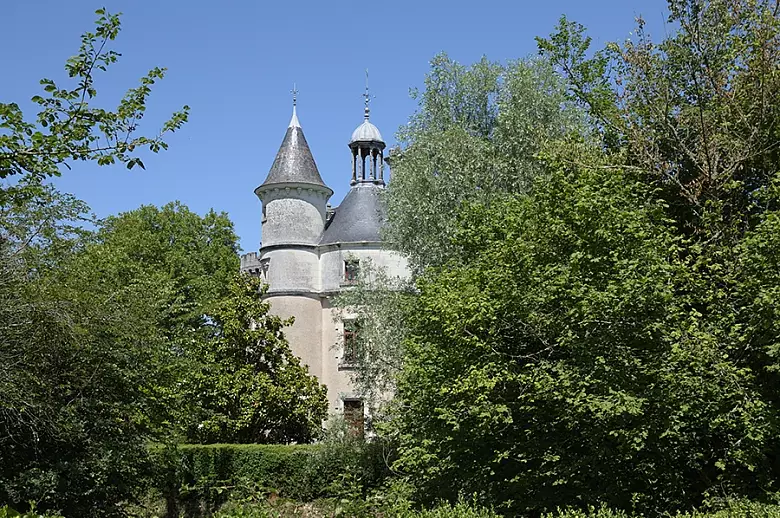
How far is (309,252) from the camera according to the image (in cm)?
3266

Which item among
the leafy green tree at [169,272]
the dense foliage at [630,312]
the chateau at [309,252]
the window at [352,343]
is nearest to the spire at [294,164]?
the chateau at [309,252]

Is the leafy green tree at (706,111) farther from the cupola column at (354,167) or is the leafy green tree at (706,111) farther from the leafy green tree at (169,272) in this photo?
the cupola column at (354,167)

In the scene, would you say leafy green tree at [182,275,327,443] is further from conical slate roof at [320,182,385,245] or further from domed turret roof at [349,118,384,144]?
domed turret roof at [349,118,384,144]

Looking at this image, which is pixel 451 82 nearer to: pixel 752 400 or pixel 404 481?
pixel 404 481

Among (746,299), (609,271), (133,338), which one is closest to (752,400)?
(746,299)

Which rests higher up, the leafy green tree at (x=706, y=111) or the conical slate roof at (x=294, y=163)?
the conical slate roof at (x=294, y=163)

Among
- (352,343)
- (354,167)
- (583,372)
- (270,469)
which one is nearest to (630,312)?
(583,372)

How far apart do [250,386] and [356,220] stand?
32.8 ft

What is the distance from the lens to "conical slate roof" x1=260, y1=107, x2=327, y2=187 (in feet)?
107

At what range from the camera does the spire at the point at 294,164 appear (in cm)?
3259

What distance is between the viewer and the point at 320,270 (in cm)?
3275

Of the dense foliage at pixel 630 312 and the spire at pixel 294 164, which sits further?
the spire at pixel 294 164

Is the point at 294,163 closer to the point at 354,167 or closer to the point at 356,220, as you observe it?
the point at 354,167

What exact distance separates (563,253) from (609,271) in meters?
1.01
